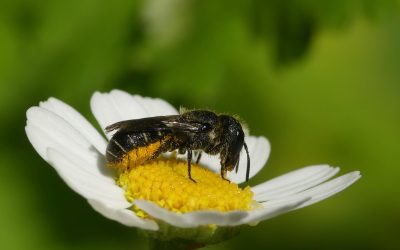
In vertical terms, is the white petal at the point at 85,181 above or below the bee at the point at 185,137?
below

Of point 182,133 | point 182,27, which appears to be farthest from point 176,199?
point 182,27

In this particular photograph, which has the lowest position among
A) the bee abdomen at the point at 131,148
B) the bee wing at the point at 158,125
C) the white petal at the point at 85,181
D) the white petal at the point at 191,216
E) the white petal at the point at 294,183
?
the white petal at the point at 191,216

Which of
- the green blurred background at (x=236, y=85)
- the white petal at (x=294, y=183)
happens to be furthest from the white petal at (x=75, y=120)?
the green blurred background at (x=236, y=85)

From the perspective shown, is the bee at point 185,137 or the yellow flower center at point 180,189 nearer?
the yellow flower center at point 180,189

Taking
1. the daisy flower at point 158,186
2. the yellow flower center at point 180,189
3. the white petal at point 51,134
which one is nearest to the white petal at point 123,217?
the daisy flower at point 158,186

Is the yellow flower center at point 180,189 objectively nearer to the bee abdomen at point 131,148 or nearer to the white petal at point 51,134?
the bee abdomen at point 131,148

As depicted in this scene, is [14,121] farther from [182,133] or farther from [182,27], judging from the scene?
[182,133]

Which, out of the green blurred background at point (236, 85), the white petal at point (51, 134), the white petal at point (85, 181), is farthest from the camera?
the green blurred background at point (236, 85)

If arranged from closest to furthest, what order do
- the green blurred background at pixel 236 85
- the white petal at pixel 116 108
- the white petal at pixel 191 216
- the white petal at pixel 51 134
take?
the white petal at pixel 191 216, the white petal at pixel 51 134, the white petal at pixel 116 108, the green blurred background at pixel 236 85
